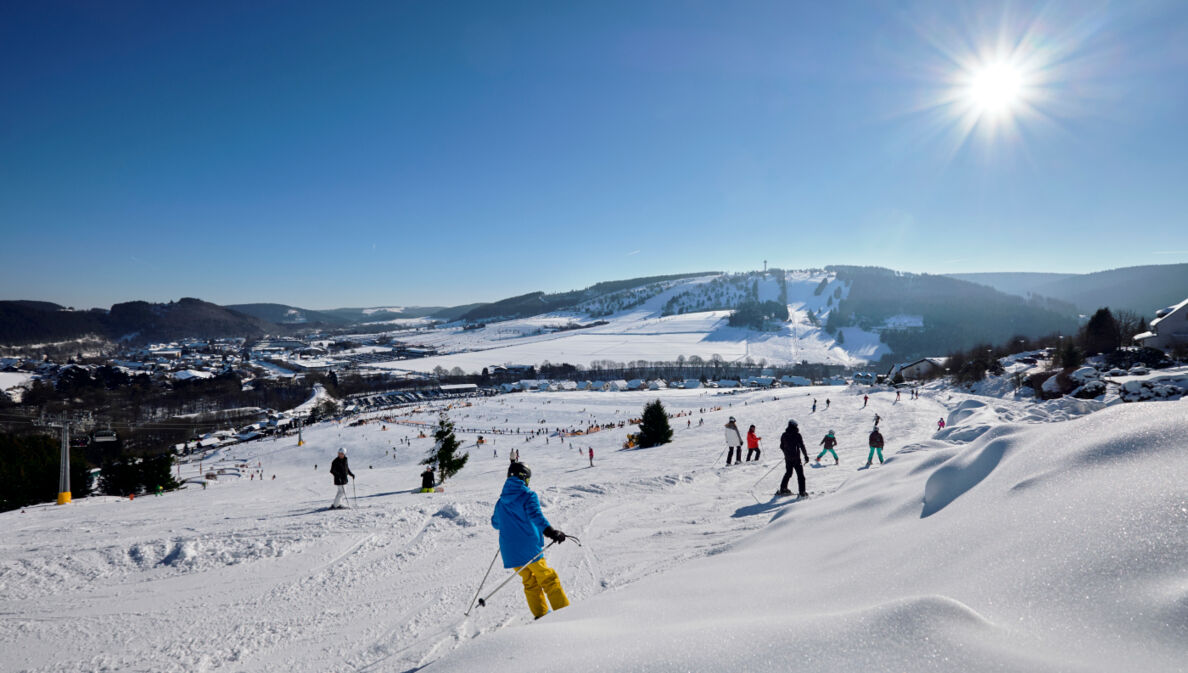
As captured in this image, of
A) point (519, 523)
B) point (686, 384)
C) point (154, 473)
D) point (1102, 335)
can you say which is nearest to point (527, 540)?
point (519, 523)

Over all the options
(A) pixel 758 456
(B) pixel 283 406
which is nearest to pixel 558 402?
(A) pixel 758 456

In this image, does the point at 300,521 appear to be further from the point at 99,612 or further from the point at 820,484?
the point at 820,484

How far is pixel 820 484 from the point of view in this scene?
9.39 metres

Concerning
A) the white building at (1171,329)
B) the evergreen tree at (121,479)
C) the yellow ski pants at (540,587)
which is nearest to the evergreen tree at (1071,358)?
the white building at (1171,329)

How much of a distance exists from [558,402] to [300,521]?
51.7 meters

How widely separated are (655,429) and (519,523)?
17.8 meters

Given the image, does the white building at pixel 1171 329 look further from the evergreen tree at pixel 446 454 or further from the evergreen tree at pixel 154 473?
the evergreen tree at pixel 154 473

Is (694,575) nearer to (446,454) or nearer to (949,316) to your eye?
(446,454)

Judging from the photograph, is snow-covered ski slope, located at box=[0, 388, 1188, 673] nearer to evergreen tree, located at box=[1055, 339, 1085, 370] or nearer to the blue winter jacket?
the blue winter jacket

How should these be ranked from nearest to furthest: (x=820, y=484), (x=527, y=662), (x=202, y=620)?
1. (x=527, y=662)
2. (x=202, y=620)
3. (x=820, y=484)

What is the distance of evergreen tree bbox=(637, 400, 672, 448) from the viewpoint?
858 inches

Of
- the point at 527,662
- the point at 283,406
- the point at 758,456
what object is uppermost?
the point at 527,662

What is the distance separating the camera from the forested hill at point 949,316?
13875 centimetres

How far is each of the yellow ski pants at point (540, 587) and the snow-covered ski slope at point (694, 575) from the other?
0.30 meters
